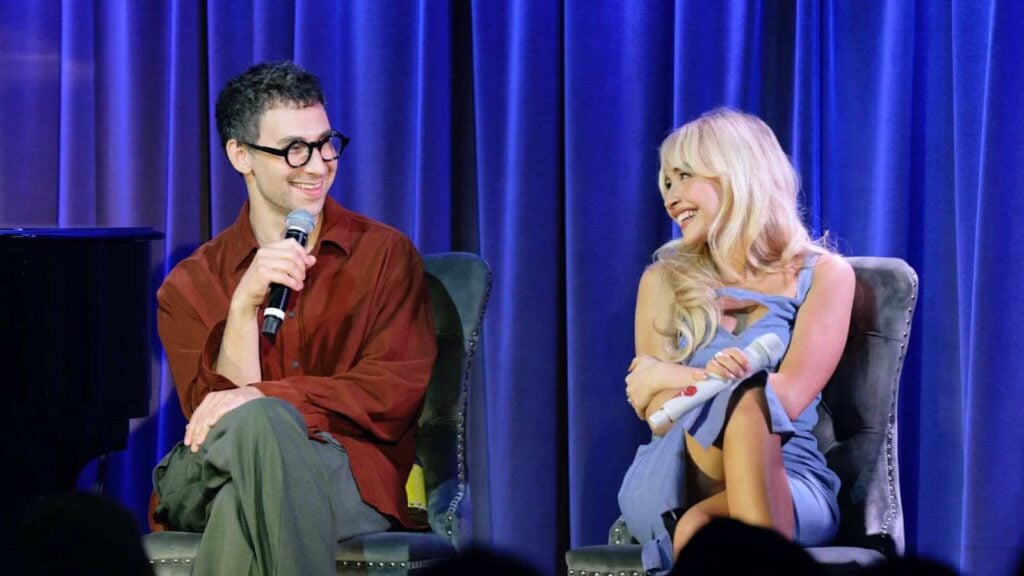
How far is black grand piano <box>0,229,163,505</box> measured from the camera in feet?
10.9

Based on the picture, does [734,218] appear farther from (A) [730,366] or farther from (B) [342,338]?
(B) [342,338]

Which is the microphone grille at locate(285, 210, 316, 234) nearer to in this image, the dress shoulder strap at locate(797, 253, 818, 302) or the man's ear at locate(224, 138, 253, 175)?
the man's ear at locate(224, 138, 253, 175)

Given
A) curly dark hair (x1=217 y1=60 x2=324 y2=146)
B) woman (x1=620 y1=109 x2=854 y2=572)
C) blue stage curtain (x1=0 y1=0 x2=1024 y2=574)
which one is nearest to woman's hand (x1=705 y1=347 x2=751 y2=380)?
woman (x1=620 y1=109 x2=854 y2=572)

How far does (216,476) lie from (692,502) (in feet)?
3.09

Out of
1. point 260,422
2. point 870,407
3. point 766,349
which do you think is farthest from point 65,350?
point 870,407

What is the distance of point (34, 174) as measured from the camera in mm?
4426

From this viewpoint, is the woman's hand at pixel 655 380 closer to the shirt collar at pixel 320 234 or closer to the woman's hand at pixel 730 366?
the woman's hand at pixel 730 366

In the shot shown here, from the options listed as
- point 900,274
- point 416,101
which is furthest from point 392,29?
point 900,274

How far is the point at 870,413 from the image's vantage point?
2.94 metres

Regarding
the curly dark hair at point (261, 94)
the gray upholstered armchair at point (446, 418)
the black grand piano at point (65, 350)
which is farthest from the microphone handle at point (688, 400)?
the black grand piano at point (65, 350)

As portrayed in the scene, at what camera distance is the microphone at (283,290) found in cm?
279

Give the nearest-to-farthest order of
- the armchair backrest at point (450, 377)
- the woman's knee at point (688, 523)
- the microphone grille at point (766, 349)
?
the woman's knee at point (688, 523) → the microphone grille at point (766, 349) → the armchair backrest at point (450, 377)

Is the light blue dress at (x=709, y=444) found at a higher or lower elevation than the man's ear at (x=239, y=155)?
lower

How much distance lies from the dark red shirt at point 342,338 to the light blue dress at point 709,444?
538 millimetres
